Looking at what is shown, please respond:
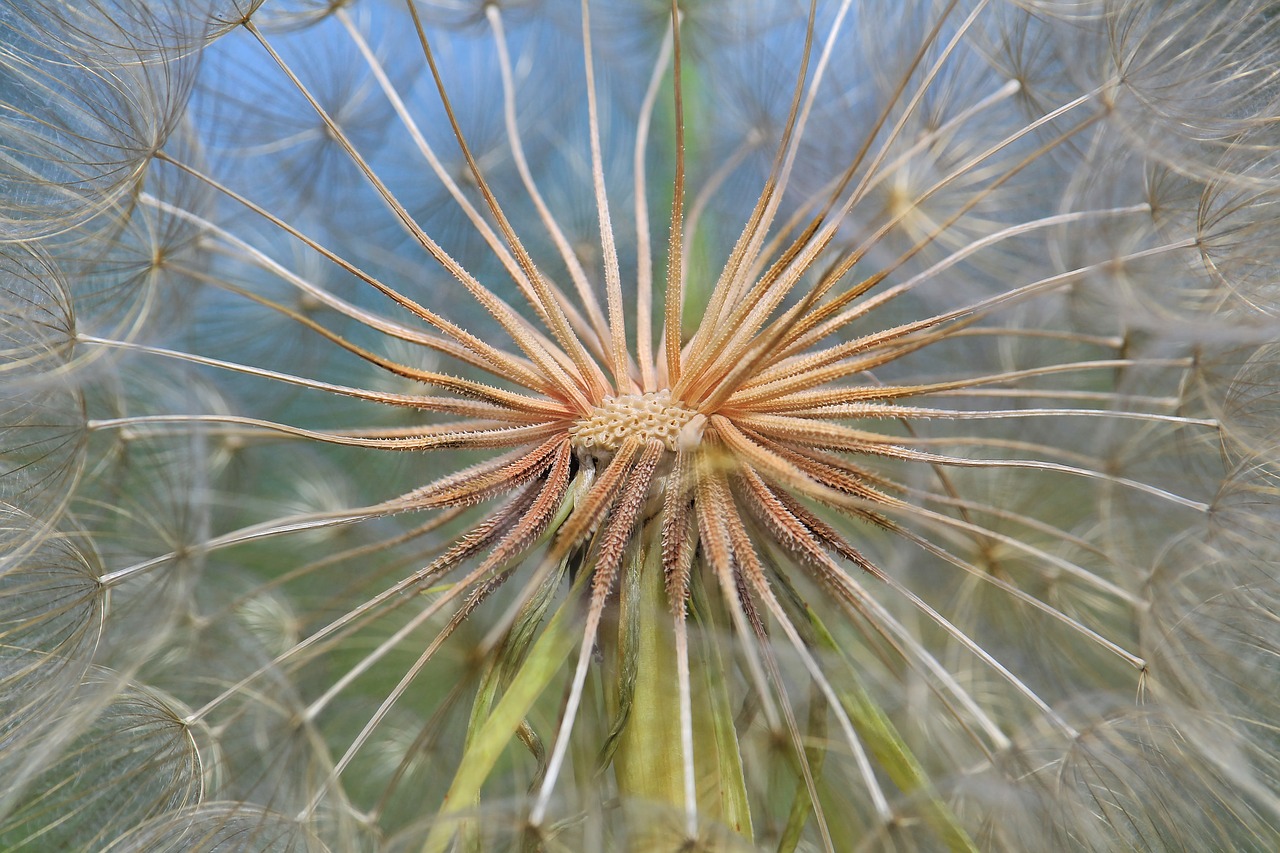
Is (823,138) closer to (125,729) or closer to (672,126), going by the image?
(672,126)

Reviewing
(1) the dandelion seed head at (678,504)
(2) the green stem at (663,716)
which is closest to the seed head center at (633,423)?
(1) the dandelion seed head at (678,504)

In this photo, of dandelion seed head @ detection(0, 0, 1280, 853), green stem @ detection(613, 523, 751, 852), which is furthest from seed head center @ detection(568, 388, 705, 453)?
green stem @ detection(613, 523, 751, 852)

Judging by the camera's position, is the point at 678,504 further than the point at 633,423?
No

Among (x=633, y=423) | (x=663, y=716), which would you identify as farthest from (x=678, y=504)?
(x=663, y=716)

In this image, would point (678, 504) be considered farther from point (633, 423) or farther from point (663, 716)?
point (663, 716)

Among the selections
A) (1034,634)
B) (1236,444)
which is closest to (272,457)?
(1034,634)

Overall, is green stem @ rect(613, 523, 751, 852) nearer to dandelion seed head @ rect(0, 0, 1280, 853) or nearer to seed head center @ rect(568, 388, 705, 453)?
dandelion seed head @ rect(0, 0, 1280, 853)

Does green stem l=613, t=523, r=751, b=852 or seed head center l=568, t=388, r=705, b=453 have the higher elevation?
seed head center l=568, t=388, r=705, b=453

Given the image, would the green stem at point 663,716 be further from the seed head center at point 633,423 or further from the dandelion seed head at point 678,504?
the seed head center at point 633,423
